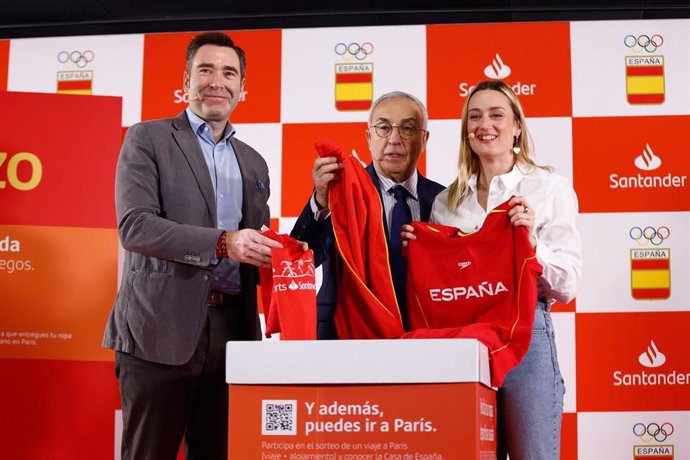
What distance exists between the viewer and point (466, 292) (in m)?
2.28

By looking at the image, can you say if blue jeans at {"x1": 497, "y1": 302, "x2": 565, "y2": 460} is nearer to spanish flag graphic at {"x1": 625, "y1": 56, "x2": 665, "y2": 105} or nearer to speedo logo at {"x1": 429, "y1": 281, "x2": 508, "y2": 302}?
speedo logo at {"x1": 429, "y1": 281, "x2": 508, "y2": 302}

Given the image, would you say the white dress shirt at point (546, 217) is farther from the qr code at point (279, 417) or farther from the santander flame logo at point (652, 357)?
the santander flame logo at point (652, 357)

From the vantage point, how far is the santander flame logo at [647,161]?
3629 millimetres

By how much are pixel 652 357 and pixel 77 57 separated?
2.85m

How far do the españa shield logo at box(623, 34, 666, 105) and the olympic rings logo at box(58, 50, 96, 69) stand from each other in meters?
2.39

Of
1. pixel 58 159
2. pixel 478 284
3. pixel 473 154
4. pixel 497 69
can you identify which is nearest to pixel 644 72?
pixel 497 69

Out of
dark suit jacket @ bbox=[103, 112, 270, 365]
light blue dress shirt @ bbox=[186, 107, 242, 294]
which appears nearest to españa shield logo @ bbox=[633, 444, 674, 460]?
dark suit jacket @ bbox=[103, 112, 270, 365]

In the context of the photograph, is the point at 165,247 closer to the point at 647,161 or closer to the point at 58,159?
the point at 58,159

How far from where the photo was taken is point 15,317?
11.0 ft

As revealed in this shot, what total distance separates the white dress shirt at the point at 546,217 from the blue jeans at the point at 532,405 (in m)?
0.12

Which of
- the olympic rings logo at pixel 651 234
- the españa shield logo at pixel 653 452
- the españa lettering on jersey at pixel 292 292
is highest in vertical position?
the olympic rings logo at pixel 651 234

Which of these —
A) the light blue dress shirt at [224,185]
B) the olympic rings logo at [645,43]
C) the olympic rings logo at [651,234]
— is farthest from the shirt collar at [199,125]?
the olympic rings logo at [645,43]

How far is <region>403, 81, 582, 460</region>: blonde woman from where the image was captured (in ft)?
7.46

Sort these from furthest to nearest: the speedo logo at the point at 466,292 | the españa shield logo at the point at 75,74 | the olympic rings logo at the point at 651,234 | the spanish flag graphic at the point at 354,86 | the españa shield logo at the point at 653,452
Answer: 1. the españa shield logo at the point at 75,74
2. the spanish flag graphic at the point at 354,86
3. the olympic rings logo at the point at 651,234
4. the españa shield logo at the point at 653,452
5. the speedo logo at the point at 466,292
